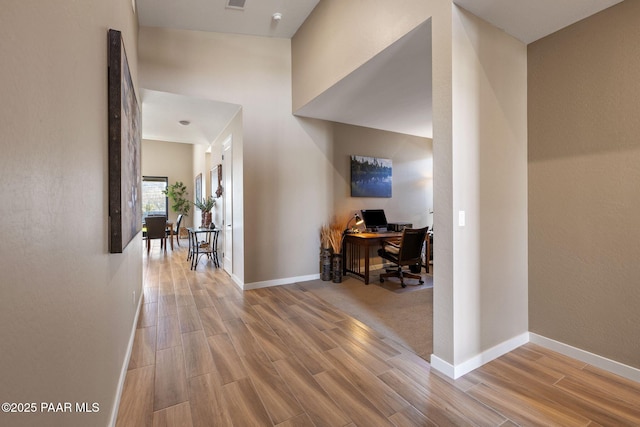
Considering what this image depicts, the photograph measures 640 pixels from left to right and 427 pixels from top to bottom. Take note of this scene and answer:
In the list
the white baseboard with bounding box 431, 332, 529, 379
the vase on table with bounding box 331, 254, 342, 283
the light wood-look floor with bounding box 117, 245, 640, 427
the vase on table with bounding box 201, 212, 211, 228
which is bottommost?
the light wood-look floor with bounding box 117, 245, 640, 427

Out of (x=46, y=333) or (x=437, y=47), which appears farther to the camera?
(x=437, y=47)

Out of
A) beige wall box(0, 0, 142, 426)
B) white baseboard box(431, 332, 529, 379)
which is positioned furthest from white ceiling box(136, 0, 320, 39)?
A: white baseboard box(431, 332, 529, 379)

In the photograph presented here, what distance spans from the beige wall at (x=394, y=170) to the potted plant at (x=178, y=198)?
6.91m

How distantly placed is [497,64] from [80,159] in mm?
2808

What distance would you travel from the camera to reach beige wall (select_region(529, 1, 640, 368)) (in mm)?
1994

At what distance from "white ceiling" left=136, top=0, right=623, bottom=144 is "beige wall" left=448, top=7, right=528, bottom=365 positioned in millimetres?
225

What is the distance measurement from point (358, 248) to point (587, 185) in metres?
3.28

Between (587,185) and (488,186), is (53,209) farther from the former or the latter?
(587,185)

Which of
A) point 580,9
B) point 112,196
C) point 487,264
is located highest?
point 580,9

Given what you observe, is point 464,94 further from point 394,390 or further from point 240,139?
point 240,139

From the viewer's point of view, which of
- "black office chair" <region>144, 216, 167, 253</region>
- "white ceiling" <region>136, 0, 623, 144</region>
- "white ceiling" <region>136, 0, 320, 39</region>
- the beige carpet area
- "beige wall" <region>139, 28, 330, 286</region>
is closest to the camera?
"white ceiling" <region>136, 0, 623, 144</region>

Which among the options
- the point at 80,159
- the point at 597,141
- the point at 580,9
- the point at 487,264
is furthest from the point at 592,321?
the point at 80,159

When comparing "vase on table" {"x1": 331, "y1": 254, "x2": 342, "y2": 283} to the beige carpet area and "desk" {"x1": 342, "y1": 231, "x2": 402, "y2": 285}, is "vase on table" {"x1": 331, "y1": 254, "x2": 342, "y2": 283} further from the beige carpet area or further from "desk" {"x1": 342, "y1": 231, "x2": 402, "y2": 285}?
"desk" {"x1": 342, "y1": 231, "x2": 402, "y2": 285}

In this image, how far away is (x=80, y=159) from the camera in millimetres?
1089
